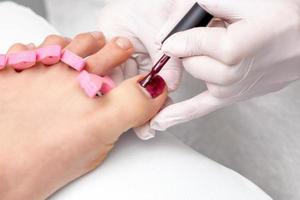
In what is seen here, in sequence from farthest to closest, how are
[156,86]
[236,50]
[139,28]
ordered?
[139,28]
[156,86]
[236,50]

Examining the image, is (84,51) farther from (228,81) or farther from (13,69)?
(228,81)

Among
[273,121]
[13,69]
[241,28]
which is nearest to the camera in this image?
[241,28]

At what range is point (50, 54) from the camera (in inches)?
29.3

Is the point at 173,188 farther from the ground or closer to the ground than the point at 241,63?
closer to the ground

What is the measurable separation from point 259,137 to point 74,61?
0.39 metres

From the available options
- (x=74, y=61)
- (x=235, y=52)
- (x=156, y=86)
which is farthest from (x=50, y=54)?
→ (x=235, y=52)

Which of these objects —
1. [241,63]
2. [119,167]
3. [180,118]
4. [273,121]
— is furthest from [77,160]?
[273,121]

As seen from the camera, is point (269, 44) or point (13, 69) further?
point (13, 69)

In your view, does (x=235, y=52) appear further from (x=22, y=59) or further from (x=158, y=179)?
(x=22, y=59)

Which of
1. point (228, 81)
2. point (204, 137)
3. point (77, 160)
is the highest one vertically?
point (228, 81)

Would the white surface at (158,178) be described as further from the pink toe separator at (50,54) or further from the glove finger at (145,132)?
the pink toe separator at (50,54)

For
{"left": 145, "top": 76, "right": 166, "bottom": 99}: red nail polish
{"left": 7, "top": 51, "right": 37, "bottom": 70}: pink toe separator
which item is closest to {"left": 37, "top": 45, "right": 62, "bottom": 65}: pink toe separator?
{"left": 7, "top": 51, "right": 37, "bottom": 70}: pink toe separator

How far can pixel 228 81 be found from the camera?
64 cm

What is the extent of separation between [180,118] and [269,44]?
17 cm
